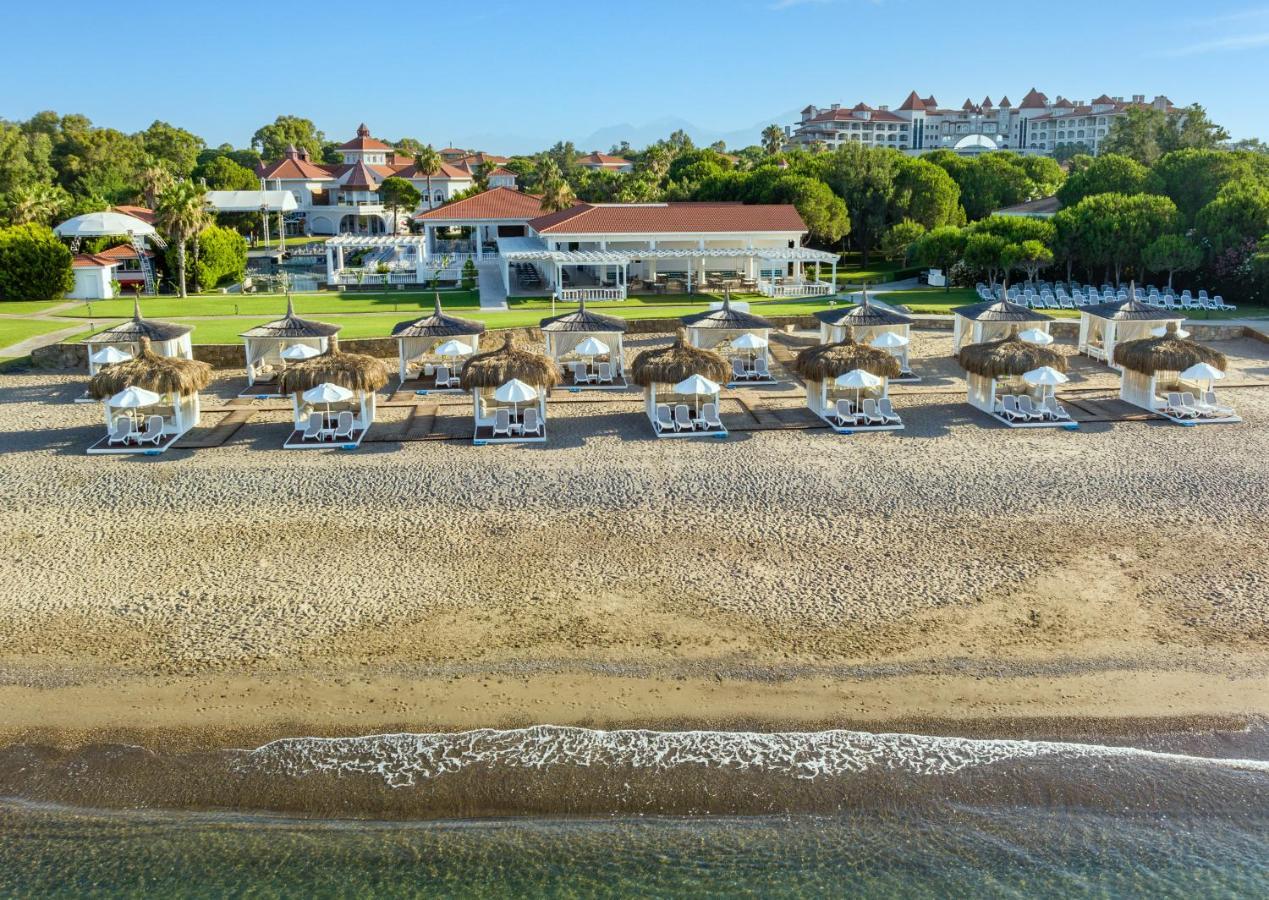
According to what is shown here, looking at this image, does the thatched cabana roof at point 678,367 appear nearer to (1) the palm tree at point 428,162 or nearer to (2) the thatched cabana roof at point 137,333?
(2) the thatched cabana roof at point 137,333

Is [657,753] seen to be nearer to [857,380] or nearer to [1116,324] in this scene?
[857,380]

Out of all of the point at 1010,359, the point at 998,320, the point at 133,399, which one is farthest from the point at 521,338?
the point at 1010,359

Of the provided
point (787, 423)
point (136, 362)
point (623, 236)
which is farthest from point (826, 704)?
point (623, 236)

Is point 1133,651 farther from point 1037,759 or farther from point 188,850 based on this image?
point 188,850

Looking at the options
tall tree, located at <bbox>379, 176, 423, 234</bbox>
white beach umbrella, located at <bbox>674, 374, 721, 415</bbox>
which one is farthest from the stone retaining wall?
tall tree, located at <bbox>379, 176, 423, 234</bbox>

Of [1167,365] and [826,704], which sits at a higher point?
[1167,365]

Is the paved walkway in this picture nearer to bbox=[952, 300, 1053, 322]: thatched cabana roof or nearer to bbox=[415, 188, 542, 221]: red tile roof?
bbox=[415, 188, 542, 221]: red tile roof
